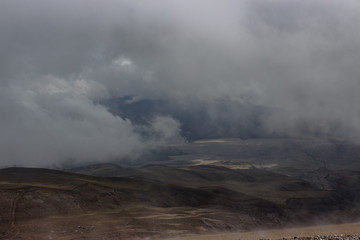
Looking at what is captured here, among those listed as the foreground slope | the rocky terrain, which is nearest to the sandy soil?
the rocky terrain

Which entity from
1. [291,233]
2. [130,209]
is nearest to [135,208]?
[130,209]

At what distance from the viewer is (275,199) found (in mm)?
107812

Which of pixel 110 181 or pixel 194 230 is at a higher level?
pixel 110 181

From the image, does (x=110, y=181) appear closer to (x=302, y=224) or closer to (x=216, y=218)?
(x=216, y=218)

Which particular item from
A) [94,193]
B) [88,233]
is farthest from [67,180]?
[88,233]

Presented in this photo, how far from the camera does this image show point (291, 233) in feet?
240

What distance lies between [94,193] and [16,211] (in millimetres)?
18282

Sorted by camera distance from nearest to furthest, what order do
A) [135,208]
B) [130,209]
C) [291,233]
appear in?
[291,233] → [130,209] → [135,208]

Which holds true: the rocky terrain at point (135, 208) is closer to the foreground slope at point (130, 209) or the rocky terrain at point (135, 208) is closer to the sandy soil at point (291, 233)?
the foreground slope at point (130, 209)

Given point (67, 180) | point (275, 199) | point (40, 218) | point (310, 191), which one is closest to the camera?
point (40, 218)

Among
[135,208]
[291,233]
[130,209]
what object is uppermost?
[135,208]

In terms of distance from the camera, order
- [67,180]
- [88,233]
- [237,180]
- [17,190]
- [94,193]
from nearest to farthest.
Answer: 1. [88,233]
2. [17,190]
3. [94,193]
4. [67,180]
5. [237,180]

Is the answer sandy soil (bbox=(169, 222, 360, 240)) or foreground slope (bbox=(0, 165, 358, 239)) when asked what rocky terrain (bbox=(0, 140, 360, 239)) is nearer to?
foreground slope (bbox=(0, 165, 358, 239))

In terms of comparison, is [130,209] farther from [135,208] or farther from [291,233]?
[291,233]
